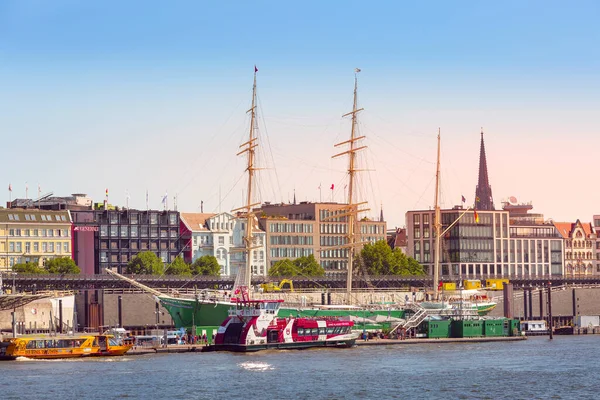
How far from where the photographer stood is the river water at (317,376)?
292ft

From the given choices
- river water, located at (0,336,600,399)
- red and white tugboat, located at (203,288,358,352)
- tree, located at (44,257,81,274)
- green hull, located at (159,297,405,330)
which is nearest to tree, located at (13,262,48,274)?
tree, located at (44,257,81,274)

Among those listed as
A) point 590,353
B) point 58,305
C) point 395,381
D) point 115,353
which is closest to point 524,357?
point 590,353

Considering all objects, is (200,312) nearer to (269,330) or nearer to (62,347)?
(269,330)

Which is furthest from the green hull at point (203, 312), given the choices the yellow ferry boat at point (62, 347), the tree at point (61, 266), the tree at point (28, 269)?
the tree at point (28, 269)

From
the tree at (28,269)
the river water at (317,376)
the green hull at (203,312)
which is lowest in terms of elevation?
the river water at (317,376)

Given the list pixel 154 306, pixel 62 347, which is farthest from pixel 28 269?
pixel 62 347

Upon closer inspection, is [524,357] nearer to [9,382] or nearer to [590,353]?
[590,353]

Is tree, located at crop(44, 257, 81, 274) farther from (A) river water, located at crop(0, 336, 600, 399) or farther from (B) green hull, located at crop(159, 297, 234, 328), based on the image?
(A) river water, located at crop(0, 336, 600, 399)

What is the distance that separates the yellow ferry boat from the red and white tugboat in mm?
9108

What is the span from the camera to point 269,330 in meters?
124

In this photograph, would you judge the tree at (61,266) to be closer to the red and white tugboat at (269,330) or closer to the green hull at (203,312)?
the green hull at (203,312)

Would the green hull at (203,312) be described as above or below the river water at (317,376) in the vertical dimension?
above

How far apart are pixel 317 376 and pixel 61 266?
101962mm

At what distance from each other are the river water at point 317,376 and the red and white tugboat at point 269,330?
2191 mm
